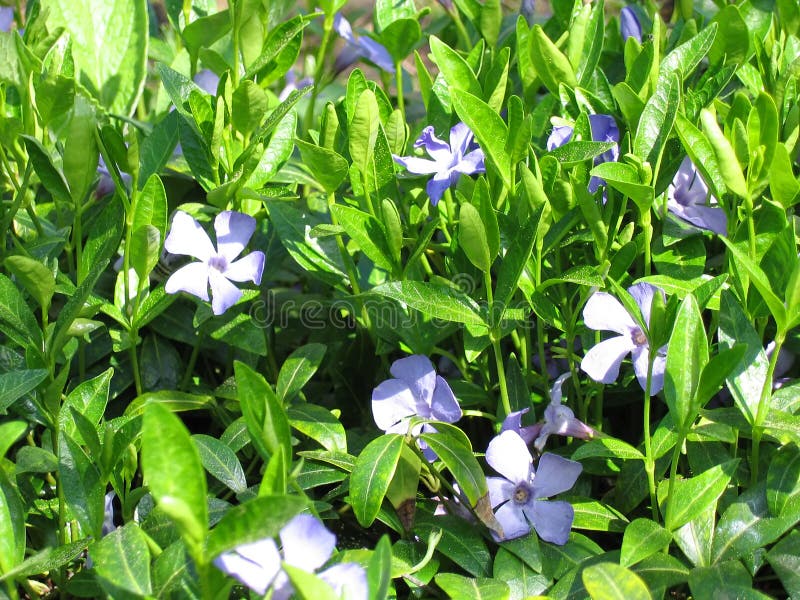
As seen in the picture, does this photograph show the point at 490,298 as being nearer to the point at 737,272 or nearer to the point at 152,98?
the point at 737,272

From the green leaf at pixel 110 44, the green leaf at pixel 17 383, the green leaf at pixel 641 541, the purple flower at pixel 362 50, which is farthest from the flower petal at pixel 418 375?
the green leaf at pixel 110 44

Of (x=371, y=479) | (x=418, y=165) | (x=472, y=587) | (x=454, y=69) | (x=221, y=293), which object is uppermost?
(x=454, y=69)

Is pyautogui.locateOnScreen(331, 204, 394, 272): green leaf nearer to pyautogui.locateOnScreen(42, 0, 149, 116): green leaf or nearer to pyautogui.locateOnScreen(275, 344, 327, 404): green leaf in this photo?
pyautogui.locateOnScreen(275, 344, 327, 404): green leaf

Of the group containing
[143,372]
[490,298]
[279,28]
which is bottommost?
[143,372]

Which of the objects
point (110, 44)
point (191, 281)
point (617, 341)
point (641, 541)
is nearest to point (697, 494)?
point (641, 541)

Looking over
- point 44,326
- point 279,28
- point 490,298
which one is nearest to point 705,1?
point 279,28

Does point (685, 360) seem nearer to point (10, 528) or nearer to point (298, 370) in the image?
point (298, 370)
